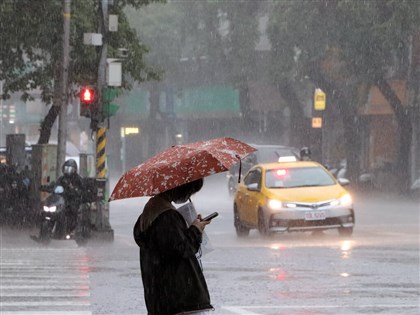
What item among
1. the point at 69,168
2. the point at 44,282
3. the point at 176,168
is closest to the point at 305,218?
the point at 69,168

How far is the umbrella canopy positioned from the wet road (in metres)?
5.62

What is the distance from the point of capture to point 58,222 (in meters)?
24.4

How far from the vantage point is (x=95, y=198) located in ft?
82.0

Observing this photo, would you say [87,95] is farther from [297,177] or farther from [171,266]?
[171,266]

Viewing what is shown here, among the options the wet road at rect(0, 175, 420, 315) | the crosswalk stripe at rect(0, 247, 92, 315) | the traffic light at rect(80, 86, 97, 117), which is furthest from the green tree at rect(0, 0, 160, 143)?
the crosswalk stripe at rect(0, 247, 92, 315)

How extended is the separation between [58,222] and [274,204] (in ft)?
13.1

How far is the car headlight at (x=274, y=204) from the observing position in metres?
25.2

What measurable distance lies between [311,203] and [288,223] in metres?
0.56

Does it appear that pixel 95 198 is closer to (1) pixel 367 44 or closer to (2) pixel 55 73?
(2) pixel 55 73

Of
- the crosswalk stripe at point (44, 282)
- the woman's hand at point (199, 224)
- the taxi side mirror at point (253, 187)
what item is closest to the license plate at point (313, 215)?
the taxi side mirror at point (253, 187)

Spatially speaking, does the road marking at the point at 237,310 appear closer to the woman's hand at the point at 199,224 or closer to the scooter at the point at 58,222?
the woman's hand at the point at 199,224

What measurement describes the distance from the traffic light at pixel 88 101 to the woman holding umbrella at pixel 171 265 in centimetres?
1896

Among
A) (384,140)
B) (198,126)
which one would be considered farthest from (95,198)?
(198,126)

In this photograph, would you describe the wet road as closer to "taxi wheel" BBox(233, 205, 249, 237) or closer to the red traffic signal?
"taxi wheel" BBox(233, 205, 249, 237)
